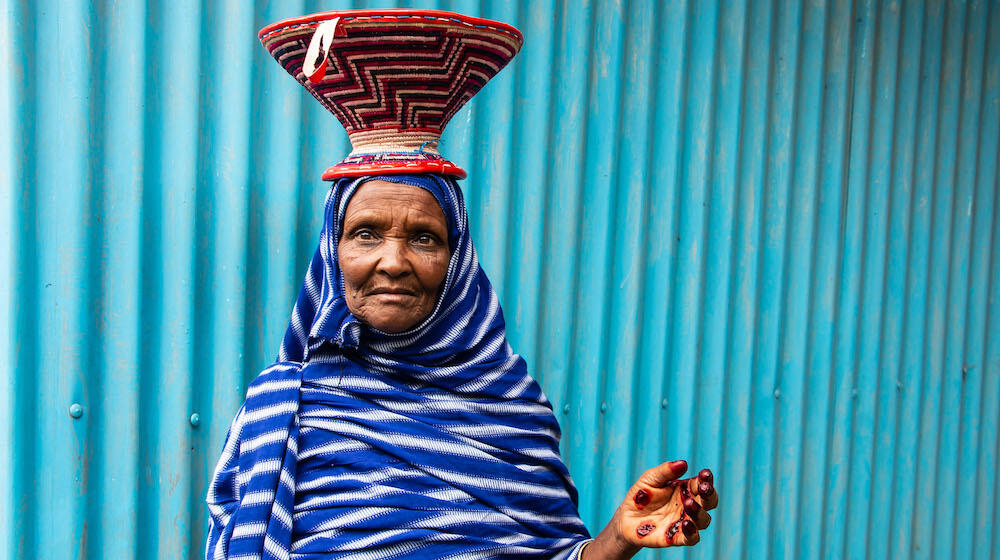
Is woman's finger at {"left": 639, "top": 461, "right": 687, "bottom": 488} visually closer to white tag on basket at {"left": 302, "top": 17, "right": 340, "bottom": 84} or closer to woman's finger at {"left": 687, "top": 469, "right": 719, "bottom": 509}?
woman's finger at {"left": 687, "top": 469, "right": 719, "bottom": 509}

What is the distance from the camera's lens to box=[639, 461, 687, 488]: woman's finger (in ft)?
5.45

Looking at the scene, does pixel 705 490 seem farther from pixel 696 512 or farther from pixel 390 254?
pixel 390 254

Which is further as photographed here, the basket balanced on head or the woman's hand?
the basket balanced on head

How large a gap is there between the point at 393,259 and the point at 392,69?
1.41 feet

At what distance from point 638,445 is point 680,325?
0.50m

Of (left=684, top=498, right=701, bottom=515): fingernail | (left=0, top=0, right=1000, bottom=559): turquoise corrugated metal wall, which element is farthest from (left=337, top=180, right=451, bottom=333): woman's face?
(left=684, top=498, right=701, bottom=515): fingernail

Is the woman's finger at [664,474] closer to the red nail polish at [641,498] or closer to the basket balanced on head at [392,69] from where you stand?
the red nail polish at [641,498]

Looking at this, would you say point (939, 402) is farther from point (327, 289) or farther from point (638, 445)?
point (327, 289)

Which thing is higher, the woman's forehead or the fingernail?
the woman's forehead

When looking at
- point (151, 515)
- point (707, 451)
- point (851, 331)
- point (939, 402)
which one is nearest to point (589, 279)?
point (707, 451)

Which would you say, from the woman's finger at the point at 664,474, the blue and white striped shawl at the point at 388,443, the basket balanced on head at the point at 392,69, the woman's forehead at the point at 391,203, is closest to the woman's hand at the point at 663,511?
the woman's finger at the point at 664,474

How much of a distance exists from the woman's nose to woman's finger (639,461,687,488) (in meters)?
0.71

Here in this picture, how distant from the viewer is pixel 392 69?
1.80 metres

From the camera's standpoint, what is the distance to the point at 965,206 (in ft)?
12.4
